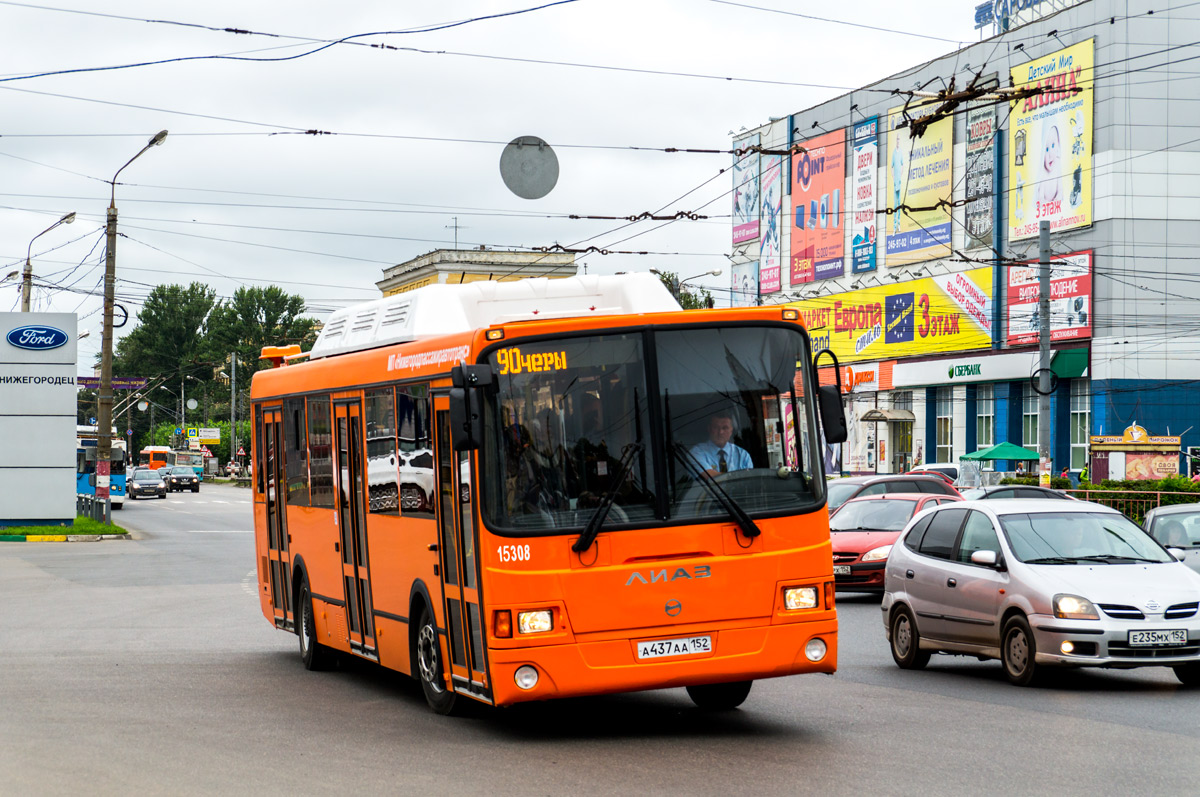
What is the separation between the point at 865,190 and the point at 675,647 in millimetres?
58513

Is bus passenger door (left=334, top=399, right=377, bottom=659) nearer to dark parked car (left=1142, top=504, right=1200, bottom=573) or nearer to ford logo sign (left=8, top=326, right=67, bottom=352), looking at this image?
dark parked car (left=1142, top=504, right=1200, bottom=573)

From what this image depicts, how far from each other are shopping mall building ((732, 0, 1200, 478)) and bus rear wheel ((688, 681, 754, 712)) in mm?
31082

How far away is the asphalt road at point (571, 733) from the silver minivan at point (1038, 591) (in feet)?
1.06

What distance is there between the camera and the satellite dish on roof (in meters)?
20.0

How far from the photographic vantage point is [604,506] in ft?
30.8

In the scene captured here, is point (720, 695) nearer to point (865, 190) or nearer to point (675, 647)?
point (675, 647)

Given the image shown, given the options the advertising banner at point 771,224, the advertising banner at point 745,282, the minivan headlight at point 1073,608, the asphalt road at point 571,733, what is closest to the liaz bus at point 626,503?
the asphalt road at point 571,733

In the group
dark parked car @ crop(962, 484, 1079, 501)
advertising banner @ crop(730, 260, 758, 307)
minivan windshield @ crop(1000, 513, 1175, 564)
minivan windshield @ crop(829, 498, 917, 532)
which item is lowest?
dark parked car @ crop(962, 484, 1079, 501)

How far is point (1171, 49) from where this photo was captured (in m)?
48.9

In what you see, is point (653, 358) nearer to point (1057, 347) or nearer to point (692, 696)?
point (692, 696)

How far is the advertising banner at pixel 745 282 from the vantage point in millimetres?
76938

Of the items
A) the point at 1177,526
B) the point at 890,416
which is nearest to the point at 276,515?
the point at 1177,526

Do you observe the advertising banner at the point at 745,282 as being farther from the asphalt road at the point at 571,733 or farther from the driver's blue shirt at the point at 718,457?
the driver's blue shirt at the point at 718,457

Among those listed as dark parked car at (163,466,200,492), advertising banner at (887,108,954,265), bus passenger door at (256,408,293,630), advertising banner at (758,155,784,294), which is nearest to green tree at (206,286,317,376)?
dark parked car at (163,466,200,492)
